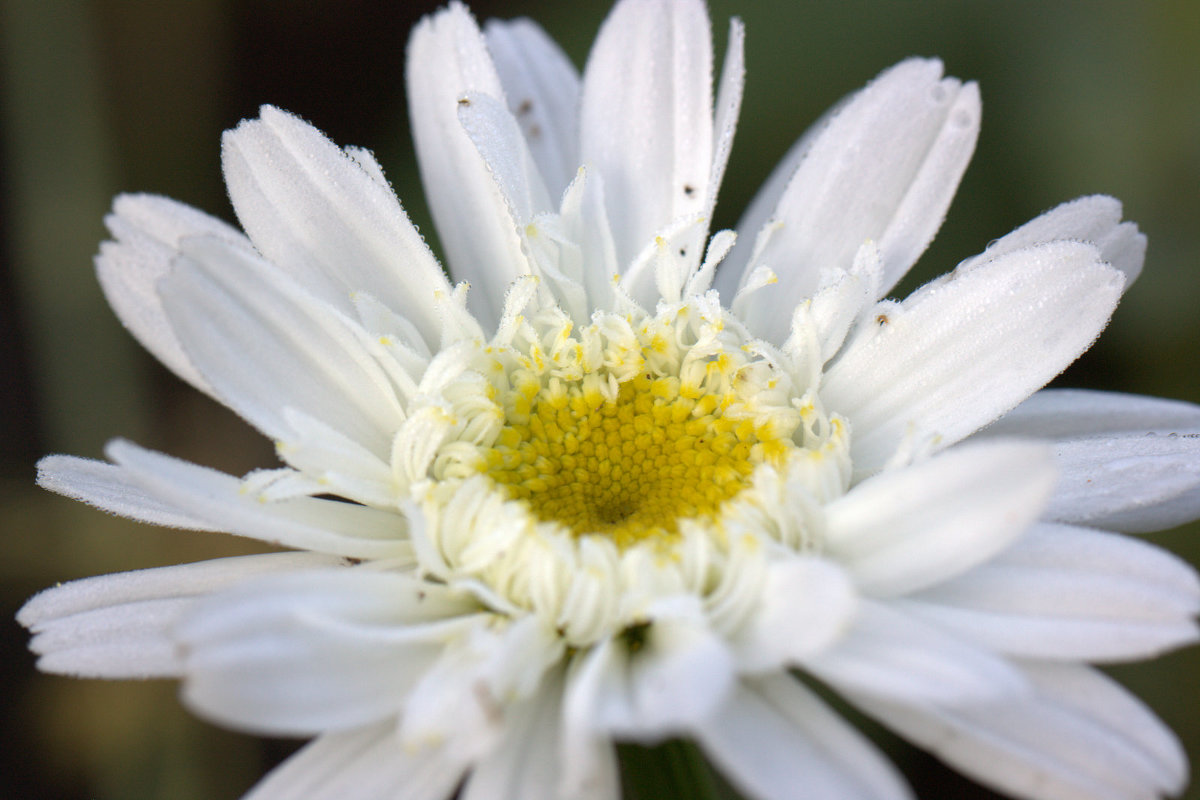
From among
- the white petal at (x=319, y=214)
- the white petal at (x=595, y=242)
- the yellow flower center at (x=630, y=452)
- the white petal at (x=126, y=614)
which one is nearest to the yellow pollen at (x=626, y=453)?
the yellow flower center at (x=630, y=452)

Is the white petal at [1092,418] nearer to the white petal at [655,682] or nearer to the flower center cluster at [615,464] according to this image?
the flower center cluster at [615,464]

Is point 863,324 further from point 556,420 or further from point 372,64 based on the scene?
point 372,64

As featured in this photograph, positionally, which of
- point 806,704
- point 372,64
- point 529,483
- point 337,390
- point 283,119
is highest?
point 372,64

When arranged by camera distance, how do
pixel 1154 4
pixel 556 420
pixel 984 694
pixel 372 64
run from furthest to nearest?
1. pixel 372 64
2. pixel 1154 4
3. pixel 556 420
4. pixel 984 694

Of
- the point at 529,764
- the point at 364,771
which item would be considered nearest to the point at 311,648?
the point at 364,771

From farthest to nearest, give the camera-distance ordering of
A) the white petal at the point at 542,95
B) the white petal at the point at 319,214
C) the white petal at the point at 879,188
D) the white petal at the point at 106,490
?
the white petal at the point at 542,95, the white petal at the point at 879,188, the white petal at the point at 319,214, the white petal at the point at 106,490

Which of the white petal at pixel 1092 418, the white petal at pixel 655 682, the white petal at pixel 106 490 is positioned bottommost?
the white petal at pixel 1092 418

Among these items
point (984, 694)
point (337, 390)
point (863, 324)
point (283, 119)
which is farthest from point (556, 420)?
point (984, 694)

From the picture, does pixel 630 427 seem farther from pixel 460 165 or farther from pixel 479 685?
pixel 479 685
